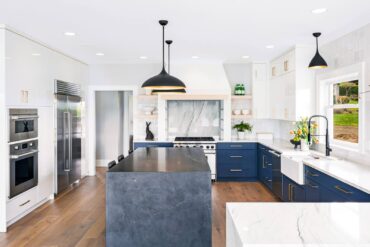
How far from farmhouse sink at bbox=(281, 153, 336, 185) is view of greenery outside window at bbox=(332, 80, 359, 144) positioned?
1.71ft

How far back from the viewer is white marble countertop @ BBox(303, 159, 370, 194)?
2.58 meters

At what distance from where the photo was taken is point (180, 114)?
6906 millimetres

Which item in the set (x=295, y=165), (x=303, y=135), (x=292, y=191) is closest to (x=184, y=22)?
(x=295, y=165)

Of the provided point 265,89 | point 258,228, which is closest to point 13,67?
point 258,228

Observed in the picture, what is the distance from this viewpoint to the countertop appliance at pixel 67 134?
5.13 metres

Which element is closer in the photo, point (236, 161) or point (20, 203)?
point (20, 203)

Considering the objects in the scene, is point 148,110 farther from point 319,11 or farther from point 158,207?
point 319,11

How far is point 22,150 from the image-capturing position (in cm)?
403

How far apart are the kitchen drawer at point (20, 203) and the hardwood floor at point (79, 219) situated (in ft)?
0.41

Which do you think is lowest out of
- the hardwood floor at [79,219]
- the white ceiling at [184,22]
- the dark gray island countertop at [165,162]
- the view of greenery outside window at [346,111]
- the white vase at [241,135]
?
the hardwood floor at [79,219]

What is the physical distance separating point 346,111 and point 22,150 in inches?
175

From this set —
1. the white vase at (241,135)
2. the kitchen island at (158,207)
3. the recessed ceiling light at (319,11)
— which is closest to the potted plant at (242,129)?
the white vase at (241,135)

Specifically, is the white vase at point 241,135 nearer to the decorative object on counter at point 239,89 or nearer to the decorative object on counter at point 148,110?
the decorative object on counter at point 239,89

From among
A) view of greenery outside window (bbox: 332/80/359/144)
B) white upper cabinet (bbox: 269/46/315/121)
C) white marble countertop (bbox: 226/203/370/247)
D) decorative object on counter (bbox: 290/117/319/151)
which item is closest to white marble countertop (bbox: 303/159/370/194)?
view of greenery outside window (bbox: 332/80/359/144)
